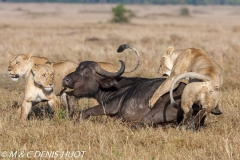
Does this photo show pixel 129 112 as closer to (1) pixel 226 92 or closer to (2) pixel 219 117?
(2) pixel 219 117

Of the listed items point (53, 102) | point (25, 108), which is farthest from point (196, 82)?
point (25, 108)

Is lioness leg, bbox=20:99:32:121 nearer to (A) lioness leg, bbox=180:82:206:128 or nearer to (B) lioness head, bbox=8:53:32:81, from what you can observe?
(B) lioness head, bbox=8:53:32:81

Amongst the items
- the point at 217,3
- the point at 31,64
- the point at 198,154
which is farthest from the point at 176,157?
the point at 217,3

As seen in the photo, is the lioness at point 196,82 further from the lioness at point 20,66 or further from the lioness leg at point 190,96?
the lioness at point 20,66

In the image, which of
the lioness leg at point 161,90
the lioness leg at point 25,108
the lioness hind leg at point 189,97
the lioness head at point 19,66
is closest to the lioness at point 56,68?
the lioness head at point 19,66

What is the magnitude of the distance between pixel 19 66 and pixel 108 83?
4.39 ft

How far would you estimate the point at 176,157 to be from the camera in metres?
5.68

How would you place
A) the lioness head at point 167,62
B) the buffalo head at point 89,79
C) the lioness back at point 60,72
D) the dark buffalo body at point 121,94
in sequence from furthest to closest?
the lioness back at point 60,72
the buffalo head at point 89,79
the lioness head at point 167,62
the dark buffalo body at point 121,94

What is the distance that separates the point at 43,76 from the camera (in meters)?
7.41

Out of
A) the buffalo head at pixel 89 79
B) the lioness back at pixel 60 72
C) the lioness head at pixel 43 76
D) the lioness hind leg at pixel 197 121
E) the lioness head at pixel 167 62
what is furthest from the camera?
the lioness back at pixel 60 72

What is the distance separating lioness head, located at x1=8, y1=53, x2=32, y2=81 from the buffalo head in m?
0.79

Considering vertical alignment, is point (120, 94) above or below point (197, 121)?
above

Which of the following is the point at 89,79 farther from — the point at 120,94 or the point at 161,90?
the point at 161,90

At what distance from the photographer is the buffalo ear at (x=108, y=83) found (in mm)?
7715
